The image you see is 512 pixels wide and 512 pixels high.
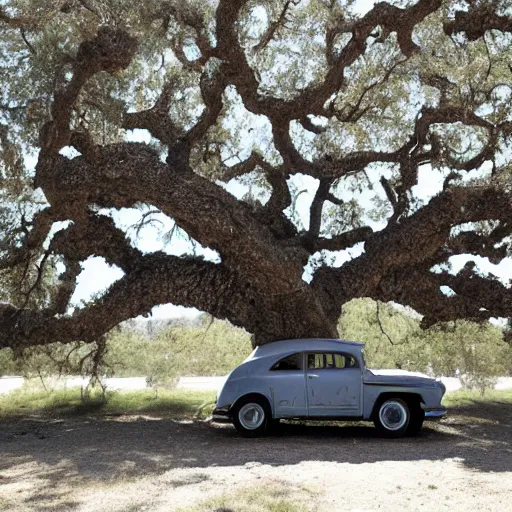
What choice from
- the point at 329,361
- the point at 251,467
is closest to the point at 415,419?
the point at 329,361

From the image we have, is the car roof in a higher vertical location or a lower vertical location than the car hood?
higher

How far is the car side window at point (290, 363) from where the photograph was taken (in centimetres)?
1122

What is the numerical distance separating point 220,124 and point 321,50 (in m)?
2.91

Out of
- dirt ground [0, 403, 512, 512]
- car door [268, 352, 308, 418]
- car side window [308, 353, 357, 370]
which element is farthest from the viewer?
car side window [308, 353, 357, 370]

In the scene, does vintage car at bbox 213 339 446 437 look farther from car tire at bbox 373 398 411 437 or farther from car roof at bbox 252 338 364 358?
car roof at bbox 252 338 364 358

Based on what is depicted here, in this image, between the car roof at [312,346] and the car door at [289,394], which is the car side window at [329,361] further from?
the car door at [289,394]

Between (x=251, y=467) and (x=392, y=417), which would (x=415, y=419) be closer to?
(x=392, y=417)

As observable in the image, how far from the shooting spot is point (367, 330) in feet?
91.0

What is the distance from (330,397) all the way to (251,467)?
10.7 feet

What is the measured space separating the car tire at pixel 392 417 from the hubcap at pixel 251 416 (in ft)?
6.14

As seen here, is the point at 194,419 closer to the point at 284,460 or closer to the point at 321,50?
the point at 284,460

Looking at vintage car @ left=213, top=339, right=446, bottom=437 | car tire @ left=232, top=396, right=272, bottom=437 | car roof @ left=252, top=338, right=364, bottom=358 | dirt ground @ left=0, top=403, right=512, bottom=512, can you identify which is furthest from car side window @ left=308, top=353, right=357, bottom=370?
dirt ground @ left=0, top=403, right=512, bottom=512

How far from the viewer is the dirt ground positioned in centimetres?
634

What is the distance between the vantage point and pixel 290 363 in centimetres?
1125
